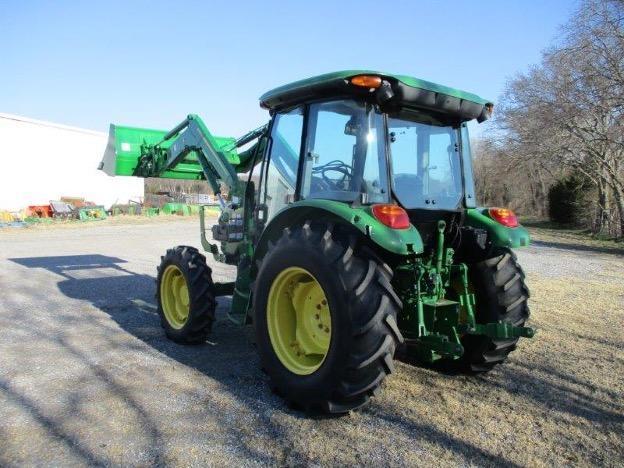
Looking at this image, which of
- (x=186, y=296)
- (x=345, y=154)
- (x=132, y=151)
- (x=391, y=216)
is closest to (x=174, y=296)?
(x=186, y=296)

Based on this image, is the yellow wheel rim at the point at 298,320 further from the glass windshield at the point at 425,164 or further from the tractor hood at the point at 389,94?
the tractor hood at the point at 389,94

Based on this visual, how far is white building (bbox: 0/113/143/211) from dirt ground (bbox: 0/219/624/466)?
1053 inches

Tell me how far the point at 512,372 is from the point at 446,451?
5.85 feet

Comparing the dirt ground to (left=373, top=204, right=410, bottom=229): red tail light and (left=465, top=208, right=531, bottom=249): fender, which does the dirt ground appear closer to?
(left=465, top=208, right=531, bottom=249): fender

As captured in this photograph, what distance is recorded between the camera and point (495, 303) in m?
4.27

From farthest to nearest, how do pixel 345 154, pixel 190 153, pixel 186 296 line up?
1. pixel 190 153
2. pixel 186 296
3. pixel 345 154

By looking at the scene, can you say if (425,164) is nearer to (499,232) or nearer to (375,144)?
(375,144)

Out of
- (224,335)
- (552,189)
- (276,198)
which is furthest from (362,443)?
(552,189)

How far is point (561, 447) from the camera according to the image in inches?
127

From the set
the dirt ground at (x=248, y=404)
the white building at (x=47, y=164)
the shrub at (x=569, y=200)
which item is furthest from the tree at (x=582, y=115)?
the white building at (x=47, y=164)

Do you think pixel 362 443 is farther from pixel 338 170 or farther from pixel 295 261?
pixel 338 170

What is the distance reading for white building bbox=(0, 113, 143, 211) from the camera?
29.5 metres

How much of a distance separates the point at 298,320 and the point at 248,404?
0.71 m

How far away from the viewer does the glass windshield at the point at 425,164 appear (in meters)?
4.01
